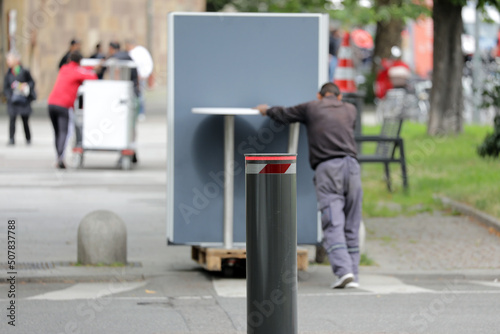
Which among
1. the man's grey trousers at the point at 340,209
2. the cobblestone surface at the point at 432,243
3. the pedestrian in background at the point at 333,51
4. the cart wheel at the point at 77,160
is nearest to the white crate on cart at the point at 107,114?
the cart wheel at the point at 77,160

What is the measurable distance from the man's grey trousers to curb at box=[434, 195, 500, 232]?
10.2 feet

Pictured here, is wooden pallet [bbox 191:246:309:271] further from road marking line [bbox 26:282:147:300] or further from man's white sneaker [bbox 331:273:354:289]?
road marking line [bbox 26:282:147:300]

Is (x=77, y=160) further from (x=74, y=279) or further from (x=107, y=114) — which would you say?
(x=74, y=279)

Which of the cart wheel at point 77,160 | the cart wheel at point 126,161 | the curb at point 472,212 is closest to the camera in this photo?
the curb at point 472,212

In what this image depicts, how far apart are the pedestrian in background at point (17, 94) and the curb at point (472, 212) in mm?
9880

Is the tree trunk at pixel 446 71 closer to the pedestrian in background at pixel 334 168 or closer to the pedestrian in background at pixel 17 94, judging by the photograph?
the pedestrian in background at pixel 17 94

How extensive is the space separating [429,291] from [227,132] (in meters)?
2.16

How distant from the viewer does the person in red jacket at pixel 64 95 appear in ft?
54.2

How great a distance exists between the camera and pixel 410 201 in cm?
1377

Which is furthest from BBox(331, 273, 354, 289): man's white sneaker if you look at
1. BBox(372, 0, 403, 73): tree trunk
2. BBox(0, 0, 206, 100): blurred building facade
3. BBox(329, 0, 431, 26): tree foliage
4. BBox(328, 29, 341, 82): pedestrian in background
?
BBox(372, 0, 403, 73): tree trunk

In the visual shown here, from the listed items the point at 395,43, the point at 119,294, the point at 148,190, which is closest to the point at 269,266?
the point at 119,294

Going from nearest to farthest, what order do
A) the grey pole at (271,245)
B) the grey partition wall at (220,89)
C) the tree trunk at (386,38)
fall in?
the grey pole at (271,245) → the grey partition wall at (220,89) → the tree trunk at (386,38)

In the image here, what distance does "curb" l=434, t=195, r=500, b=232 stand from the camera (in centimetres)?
1184

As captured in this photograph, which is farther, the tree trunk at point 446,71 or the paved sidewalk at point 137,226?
the tree trunk at point 446,71
